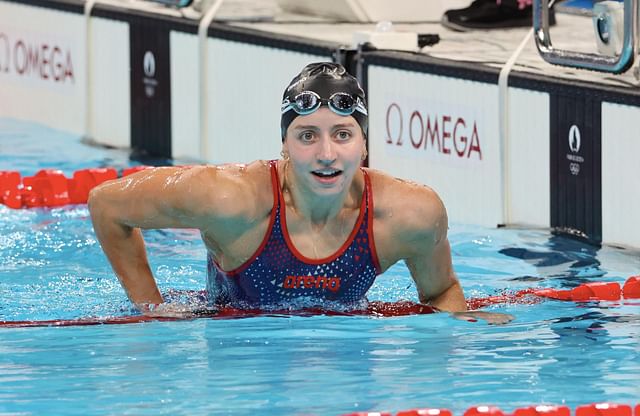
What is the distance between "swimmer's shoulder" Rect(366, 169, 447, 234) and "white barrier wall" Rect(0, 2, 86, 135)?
16.9 feet

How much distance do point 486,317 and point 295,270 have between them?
21.7 inches

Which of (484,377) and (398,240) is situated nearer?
(484,377)

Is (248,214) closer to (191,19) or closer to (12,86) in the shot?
(191,19)

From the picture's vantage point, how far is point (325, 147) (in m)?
4.13

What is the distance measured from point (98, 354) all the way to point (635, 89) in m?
2.72

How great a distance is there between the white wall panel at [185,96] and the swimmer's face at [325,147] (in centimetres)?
432

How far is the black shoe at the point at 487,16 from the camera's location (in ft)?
27.6

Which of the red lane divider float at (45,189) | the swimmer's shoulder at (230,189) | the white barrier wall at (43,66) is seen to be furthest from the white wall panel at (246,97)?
the swimmer's shoulder at (230,189)

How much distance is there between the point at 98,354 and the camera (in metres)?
4.20

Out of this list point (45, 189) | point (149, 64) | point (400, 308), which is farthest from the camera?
point (149, 64)

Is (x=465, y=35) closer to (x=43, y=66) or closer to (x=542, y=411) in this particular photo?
(x=43, y=66)

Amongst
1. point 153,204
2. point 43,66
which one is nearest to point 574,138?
point 153,204

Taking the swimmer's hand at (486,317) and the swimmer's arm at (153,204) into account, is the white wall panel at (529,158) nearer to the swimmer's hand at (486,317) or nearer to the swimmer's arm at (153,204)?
the swimmer's hand at (486,317)

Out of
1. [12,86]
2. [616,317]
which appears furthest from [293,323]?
[12,86]
